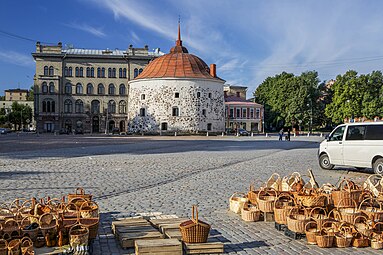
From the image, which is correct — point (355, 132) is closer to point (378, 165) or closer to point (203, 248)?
point (378, 165)

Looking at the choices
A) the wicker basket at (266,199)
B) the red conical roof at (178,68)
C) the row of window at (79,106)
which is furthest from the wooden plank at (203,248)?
the row of window at (79,106)

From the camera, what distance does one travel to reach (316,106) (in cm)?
7862

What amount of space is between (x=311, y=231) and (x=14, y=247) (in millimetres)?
4126

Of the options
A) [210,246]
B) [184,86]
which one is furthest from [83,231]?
[184,86]

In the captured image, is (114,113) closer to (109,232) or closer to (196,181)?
(196,181)

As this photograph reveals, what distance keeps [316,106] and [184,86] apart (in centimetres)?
2880

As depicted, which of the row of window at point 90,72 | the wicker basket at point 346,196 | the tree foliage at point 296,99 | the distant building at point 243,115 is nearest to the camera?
the wicker basket at point 346,196

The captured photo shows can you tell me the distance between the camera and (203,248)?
17.8ft

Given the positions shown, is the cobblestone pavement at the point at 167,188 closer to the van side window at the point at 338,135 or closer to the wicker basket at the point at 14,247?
the wicker basket at the point at 14,247

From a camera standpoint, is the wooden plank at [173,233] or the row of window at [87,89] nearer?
the wooden plank at [173,233]

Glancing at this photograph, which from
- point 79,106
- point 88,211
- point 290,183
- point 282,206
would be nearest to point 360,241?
point 282,206

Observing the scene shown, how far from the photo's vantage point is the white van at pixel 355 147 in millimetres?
14109

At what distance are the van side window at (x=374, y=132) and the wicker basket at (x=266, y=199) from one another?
8.12 metres

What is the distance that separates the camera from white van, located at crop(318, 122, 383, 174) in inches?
555
